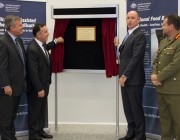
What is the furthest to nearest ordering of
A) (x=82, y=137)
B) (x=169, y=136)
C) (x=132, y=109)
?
1. (x=82, y=137)
2. (x=132, y=109)
3. (x=169, y=136)

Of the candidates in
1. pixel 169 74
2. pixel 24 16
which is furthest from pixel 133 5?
pixel 24 16

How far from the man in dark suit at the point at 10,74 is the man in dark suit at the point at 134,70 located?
48.3 inches

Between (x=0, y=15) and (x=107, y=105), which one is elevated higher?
(x=0, y=15)

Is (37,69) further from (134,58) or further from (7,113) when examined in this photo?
(134,58)

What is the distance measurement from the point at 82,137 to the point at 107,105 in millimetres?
879

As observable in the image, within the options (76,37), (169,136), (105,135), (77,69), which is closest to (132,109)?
(169,136)

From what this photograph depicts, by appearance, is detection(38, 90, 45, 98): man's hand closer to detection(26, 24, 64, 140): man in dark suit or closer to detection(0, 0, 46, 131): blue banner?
detection(26, 24, 64, 140): man in dark suit

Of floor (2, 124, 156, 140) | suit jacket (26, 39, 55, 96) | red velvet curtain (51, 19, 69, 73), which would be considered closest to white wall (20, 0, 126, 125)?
floor (2, 124, 156, 140)

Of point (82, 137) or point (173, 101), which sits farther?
point (82, 137)

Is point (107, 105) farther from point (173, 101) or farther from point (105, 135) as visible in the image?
point (173, 101)

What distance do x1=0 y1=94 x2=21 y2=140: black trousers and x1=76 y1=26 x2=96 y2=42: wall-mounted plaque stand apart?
1311 millimetres

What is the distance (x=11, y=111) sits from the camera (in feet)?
11.4

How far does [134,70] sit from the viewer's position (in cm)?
361

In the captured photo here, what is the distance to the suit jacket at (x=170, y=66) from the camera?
3131 mm
